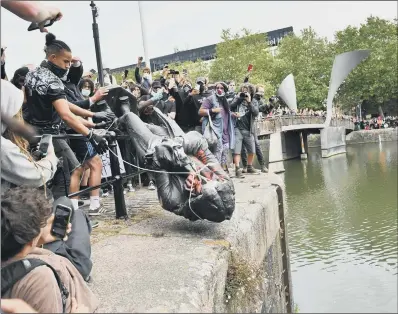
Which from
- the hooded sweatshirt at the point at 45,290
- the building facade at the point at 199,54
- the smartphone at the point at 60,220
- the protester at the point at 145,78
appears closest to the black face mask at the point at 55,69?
the smartphone at the point at 60,220

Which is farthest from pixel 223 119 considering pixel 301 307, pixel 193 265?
pixel 193 265

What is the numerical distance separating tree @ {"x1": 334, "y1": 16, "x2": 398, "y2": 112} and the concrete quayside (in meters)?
37.9

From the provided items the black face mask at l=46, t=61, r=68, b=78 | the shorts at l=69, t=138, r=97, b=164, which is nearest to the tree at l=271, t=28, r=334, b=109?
the shorts at l=69, t=138, r=97, b=164

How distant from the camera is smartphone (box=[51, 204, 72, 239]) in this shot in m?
2.29

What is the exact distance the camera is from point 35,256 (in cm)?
211

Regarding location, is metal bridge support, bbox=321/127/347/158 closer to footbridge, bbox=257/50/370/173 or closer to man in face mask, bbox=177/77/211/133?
footbridge, bbox=257/50/370/173

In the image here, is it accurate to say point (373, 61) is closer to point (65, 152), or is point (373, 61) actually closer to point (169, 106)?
point (169, 106)

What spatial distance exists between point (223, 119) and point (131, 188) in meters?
1.82

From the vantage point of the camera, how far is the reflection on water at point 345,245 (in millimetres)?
5902

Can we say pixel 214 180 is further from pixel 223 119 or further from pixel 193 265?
pixel 223 119

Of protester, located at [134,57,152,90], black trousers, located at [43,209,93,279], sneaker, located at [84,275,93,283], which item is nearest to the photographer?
black trousers, located at [43,209,93,279]

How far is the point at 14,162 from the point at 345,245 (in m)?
7.31

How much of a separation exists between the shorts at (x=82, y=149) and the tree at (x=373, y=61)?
1511 inches

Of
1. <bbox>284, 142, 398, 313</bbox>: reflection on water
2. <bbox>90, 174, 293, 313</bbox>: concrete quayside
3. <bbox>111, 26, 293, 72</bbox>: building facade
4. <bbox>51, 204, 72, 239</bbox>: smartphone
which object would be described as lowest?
<bbox>284, 142, 398, 313</bbox>: reflection on water
